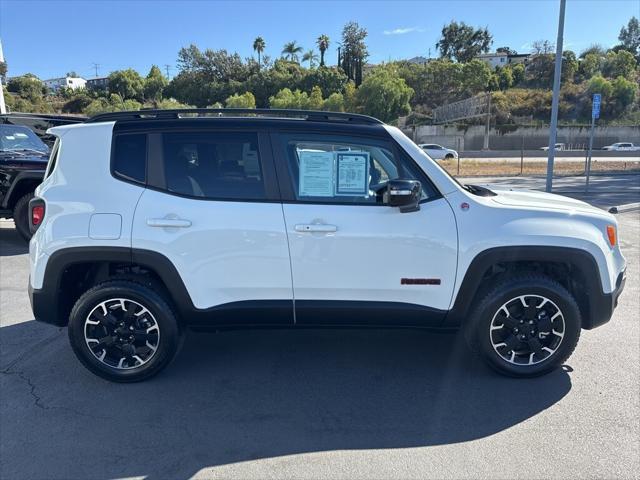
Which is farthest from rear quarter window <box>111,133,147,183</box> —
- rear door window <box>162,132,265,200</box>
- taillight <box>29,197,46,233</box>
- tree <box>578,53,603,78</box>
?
tree <box>578,53,603,78</box>

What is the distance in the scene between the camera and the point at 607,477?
2.39 metres

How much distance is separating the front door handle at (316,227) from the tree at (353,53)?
4192 inches

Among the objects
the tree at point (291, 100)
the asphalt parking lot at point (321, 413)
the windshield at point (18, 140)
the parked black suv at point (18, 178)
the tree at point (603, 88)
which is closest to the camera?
the asphalt parking lot at point (321, 413)

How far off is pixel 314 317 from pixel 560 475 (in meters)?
1.71

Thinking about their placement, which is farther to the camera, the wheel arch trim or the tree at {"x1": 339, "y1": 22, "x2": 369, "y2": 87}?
the tree at {"x1": 339, "y1": 22, "x2": 369, "y2": 87}

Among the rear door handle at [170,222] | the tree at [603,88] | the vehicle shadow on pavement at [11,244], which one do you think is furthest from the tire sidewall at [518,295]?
the tree at [603,88]

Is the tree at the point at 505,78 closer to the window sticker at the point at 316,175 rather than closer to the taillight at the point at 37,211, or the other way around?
the window sticker at the point at 316,175

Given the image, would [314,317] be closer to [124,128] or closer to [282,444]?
[282,444]

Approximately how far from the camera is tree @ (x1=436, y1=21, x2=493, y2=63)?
116438 millimetres

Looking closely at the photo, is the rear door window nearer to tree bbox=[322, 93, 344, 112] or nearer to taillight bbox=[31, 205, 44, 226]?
taillight bbox=[31, 205, 44, 226]

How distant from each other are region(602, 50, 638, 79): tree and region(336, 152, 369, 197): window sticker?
352 feet

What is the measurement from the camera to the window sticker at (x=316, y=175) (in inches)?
124

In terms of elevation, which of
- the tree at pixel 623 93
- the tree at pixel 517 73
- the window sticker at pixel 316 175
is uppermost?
the tree at pixel 517 73

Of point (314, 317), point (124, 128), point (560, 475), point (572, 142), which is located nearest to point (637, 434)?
point (560, 475)
